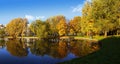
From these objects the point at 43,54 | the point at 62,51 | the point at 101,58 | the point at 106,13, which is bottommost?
the point at 43,54

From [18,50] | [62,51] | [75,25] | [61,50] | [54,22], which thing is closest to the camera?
[62,51]

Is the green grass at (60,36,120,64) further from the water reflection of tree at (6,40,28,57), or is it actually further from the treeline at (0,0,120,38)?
the treeline at (0,0,120,38)

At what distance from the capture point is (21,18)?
134m

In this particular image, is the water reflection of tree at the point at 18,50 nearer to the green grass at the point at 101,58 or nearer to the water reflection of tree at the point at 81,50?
the water reflection of tree at the point at 81,50

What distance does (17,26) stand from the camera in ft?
429

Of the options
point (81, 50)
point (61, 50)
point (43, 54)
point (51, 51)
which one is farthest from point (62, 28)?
point (43, 54)

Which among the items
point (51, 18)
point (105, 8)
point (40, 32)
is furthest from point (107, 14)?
point (51, 18)

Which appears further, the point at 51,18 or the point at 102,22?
the point at 51,18

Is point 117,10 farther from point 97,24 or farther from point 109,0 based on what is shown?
point 97,24

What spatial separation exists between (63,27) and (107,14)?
41686 millimetres

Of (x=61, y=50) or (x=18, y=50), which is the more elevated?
(x=61, y=50)

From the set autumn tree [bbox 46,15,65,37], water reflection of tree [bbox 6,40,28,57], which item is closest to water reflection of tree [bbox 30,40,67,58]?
water reflection of tree [bbox 6,40,28,57]

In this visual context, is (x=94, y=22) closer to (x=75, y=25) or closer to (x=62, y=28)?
(x=62, y=28)

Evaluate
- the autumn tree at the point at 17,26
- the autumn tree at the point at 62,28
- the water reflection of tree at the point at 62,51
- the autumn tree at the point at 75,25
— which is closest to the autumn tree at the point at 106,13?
the water reflection of tree at the point at 62,51
